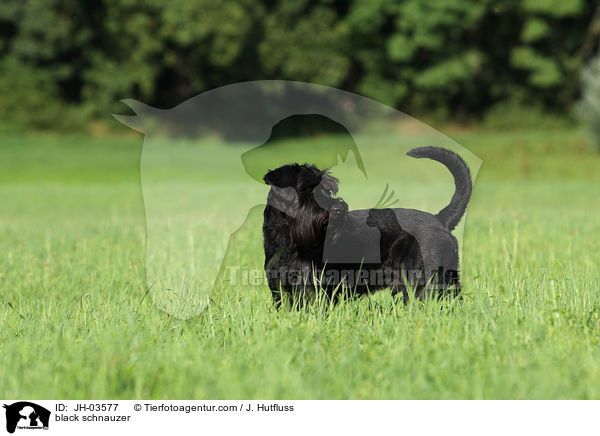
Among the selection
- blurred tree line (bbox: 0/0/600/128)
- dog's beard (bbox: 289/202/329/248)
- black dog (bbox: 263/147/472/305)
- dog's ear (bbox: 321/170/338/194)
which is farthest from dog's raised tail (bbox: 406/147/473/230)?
blurred tree line (bbox: 0/0/600/128)

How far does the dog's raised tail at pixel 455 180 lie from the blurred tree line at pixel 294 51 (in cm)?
2857

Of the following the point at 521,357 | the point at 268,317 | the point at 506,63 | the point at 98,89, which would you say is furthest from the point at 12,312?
the point at 506,63

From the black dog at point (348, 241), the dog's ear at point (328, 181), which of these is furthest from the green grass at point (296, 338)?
the dog's ear at point (328, 181)

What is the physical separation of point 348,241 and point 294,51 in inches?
1236

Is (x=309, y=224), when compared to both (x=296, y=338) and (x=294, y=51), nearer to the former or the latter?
(x=296, y=338)

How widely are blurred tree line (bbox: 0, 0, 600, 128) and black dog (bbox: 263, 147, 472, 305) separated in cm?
2852

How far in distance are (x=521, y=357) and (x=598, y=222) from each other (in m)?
6.60

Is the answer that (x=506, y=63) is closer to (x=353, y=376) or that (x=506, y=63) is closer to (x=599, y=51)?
(x=599, y=51)

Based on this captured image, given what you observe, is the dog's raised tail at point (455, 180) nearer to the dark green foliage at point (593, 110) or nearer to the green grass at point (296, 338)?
the green grass at point (296, 338)

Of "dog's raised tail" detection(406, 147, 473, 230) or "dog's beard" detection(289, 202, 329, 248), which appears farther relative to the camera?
"dog's raised tail" detection(406, 147, 473, 230)
